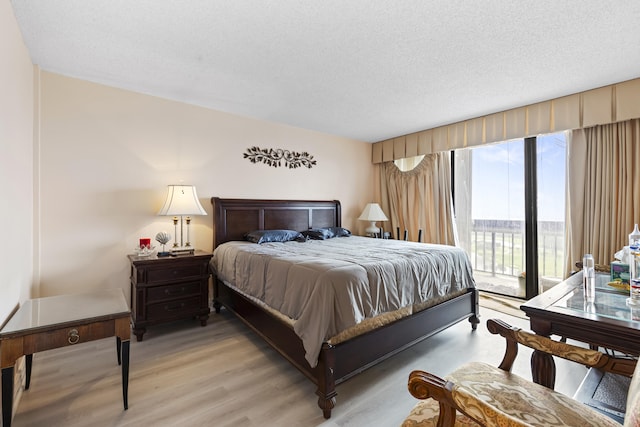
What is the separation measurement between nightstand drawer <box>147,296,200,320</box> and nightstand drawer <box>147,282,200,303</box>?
0.18 feet

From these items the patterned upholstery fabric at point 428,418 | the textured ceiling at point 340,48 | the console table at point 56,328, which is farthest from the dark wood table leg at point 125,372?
the textured ceiling at point 340,48

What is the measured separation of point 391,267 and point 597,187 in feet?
9.10

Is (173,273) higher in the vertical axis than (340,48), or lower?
lower

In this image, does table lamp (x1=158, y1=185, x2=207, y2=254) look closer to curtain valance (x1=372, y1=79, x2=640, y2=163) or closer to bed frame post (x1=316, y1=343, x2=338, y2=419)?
bed frame post (x1=316, y1=343, x2=338, y2=419)

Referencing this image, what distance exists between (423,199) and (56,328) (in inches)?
185

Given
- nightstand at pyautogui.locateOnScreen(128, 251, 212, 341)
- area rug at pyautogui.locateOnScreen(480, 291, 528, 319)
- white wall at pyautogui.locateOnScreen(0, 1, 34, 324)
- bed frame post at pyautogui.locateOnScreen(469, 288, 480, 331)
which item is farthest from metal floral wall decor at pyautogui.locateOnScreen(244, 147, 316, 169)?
area rug at pyautogui.locateOnScreen(480, 291, 528, 319)

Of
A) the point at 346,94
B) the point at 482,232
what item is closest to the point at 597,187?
the point at 482,232

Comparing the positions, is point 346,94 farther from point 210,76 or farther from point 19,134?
point 19,134

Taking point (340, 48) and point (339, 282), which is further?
point (340, 48)

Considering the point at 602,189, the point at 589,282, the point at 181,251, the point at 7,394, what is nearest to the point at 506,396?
the point at 589,282

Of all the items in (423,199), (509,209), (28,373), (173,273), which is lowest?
(28,373)

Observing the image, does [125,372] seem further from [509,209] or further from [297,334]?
[509,209]

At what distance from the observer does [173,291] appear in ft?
9.68

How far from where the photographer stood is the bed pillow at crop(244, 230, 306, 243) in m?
3.56
